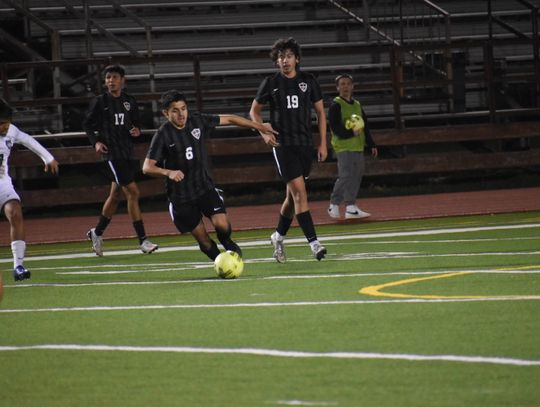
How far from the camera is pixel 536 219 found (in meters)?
17.4

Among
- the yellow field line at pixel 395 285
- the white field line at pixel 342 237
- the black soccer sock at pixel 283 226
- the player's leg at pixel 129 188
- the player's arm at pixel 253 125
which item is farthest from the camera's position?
the player's leg at pixel 129 188

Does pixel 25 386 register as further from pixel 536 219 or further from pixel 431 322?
pixel 536 219

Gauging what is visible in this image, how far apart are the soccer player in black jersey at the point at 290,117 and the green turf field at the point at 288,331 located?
2.31ft

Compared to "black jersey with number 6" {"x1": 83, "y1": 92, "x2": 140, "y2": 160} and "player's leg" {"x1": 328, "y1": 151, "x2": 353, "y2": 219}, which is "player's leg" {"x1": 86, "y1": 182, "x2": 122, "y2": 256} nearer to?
"black jersey with number 6" {"x1": 83, "y1": 92, "x2": 140, "y2": 160}

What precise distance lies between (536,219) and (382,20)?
1284cm

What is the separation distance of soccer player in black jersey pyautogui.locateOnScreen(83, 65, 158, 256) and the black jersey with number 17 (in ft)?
10.1

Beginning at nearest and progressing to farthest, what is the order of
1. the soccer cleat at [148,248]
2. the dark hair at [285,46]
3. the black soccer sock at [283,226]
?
the dark hair at [285,46], the black soccer sock at [283,226], the soccer cleat at [148,248]

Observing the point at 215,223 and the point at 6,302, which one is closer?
the point at 6,302

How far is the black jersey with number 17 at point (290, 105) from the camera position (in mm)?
13695

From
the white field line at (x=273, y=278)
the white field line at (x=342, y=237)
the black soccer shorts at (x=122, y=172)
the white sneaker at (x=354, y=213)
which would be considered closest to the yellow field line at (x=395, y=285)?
the white field line at (x=273, y=278)

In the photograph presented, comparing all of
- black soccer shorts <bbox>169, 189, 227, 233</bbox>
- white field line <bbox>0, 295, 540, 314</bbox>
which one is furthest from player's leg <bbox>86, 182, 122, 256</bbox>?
white field line <bbox>0, 295, 540, 314</bbox>

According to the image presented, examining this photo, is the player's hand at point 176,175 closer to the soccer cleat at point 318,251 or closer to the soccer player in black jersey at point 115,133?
the soccer cleat at point 318,251

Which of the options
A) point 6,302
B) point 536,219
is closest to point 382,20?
point 536,219

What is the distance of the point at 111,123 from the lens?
648 inches
